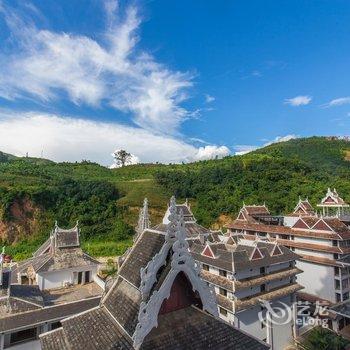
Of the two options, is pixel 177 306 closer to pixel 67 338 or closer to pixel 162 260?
pixel 162 260

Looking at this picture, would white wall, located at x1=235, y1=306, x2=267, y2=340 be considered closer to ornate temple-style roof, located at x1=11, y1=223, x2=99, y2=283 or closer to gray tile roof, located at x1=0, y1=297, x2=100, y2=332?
gray tile roof, located at x1=0, y1=297, x2=100, y2=332

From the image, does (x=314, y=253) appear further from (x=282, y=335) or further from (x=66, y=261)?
(x=66, y=261)

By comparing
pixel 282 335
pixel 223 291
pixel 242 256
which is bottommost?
pixel 282 335

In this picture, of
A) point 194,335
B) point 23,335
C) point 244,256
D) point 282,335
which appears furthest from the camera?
point 282,335

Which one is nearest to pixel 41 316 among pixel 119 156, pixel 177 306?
pixel 177 306

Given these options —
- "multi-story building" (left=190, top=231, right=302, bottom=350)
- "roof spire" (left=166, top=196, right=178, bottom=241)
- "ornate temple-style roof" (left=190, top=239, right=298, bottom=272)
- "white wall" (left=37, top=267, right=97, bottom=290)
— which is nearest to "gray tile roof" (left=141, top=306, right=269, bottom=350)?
"roof spire" (left=166, top=196, right=178, bottom=241)

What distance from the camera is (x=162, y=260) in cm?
862

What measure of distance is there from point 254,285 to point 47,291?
1801 centimetres

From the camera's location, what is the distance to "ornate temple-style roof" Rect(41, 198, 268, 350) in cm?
777

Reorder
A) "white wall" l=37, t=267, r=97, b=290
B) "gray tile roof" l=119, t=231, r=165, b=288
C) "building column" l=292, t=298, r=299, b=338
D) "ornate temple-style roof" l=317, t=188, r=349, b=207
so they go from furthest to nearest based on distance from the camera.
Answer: "ornate temple-style roof" l=317, t=188, r=349, b=207
"white wall" l=37, t=267, r=97, b=290
"building column" l=292, t=298, r=299, b=338
"gray tile roof" l=119, t=231, r=165, b=288

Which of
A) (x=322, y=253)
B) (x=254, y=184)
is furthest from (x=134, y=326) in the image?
(x=254, y=184)

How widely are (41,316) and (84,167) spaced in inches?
3631

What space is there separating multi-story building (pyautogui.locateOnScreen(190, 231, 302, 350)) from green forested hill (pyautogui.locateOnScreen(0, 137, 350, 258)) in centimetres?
3200

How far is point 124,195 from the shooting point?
74.7 meters
